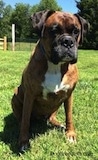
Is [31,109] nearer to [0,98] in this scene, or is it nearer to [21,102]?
[21,102]

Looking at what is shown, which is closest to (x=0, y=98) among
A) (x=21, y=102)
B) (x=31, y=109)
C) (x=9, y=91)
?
(x=9, y=91)

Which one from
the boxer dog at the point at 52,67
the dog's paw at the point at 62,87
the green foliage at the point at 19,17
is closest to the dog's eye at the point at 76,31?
the boxer dog at the point at 52,67

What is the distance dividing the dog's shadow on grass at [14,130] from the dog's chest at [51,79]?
68cm

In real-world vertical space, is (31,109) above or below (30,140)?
above

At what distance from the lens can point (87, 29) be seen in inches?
185

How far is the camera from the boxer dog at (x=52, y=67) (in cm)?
429

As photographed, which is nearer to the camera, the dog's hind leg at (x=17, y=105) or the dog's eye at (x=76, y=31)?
the dog's eye at (x=76, y=31)

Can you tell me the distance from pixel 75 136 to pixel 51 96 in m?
0.59

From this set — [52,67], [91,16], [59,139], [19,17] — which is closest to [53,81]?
[52,67]

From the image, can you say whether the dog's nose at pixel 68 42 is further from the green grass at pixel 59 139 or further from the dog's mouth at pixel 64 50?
the green grass at pixel 59 139

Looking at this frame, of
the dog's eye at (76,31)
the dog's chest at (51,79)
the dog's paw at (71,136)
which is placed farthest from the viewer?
the dog's paw at (71,136)

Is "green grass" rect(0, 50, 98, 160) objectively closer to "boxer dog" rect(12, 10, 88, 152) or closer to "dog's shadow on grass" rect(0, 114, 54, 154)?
"dog's shadow on grass" rect(0, 114, 54, 154)

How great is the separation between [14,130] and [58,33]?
1528 millimetres

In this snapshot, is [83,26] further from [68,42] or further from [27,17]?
[27,17]
